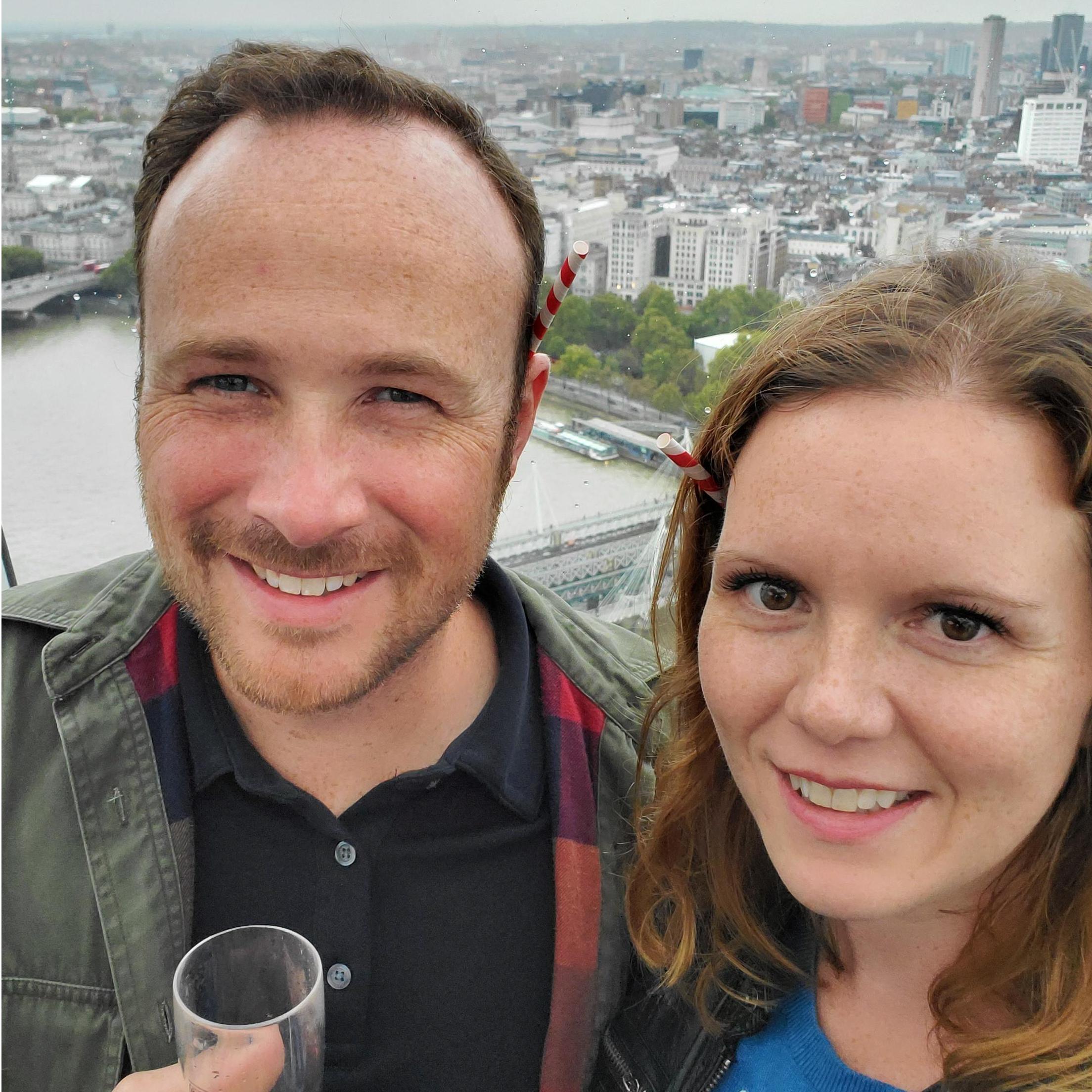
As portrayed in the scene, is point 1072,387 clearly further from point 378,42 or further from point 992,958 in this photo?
point 378,42

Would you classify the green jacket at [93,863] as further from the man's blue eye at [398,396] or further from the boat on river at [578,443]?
the boat on river at [578,443]

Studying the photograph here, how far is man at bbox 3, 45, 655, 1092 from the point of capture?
1389 millimetres

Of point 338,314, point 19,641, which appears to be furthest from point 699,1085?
point 19,641

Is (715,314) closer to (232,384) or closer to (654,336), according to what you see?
(654,336)

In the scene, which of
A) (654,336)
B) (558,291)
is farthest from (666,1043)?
(654,336)

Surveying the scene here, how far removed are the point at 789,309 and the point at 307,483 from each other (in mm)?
629

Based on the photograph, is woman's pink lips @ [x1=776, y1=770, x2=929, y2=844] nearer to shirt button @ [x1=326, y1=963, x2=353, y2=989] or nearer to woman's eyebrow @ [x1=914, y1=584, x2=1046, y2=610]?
woman's eyebrow @ [x1=914, y1=584, x2=1046, y2=610]

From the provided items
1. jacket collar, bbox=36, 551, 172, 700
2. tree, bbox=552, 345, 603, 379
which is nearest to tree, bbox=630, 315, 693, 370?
tree, bbox=552, 345, 603, 379

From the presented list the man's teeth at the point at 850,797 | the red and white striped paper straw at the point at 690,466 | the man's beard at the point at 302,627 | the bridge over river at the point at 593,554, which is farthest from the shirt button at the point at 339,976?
the bridge over river at the point at 593,554

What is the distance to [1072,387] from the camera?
1.12 meters

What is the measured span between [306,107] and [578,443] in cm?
131

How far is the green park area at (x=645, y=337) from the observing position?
2.24m

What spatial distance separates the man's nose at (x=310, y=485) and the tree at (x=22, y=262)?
1.58 meters

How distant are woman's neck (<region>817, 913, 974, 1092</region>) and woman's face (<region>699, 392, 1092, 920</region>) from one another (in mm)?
131
